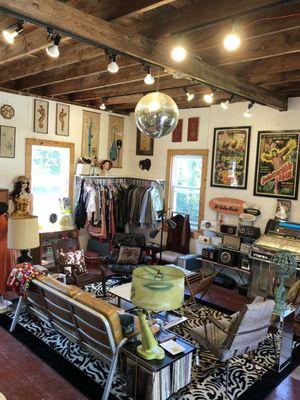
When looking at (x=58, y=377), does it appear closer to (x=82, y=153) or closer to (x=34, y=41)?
(x=34, y=41)

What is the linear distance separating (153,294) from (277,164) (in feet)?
11.8

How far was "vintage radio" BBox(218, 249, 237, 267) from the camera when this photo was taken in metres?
5.54

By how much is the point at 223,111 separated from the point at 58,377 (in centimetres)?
465

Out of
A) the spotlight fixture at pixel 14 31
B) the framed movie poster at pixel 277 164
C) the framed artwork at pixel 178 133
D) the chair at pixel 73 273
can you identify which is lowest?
the chair at pixel 73 273

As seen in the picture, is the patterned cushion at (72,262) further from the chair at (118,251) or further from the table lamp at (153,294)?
the table lamp at (153,294)

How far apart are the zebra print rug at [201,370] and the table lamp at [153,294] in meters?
0.55

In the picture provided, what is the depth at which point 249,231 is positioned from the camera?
17.9 feet

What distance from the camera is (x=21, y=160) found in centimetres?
578

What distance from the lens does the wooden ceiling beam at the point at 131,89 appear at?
4626 millimetres

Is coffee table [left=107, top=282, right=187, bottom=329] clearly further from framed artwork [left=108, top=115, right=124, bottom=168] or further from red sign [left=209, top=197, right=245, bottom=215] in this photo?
framed artwork [left=108, top=115, right=124, bottom=168]

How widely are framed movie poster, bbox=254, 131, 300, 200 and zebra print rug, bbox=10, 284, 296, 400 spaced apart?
223 cm

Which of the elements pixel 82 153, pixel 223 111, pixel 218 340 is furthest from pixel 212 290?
pixel 82 153

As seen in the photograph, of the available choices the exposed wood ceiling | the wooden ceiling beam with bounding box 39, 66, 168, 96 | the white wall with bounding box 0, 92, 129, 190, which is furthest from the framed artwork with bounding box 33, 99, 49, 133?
the exposed wood ceiling

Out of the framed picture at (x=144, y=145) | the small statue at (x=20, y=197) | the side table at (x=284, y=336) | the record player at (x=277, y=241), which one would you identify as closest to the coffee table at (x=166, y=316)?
the side table at (x=284, y=336)
